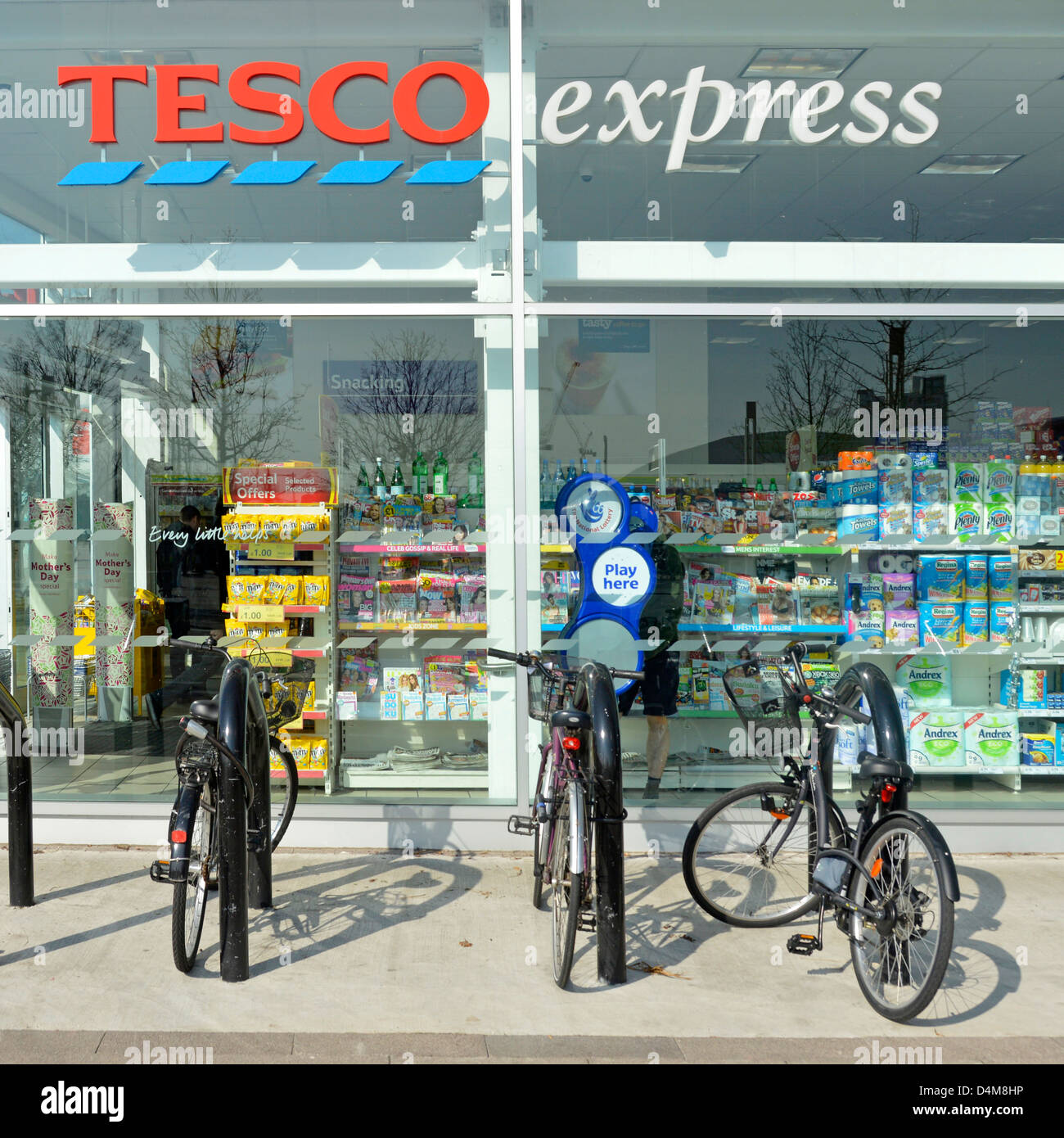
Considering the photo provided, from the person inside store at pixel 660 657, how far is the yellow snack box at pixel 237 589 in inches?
93.6

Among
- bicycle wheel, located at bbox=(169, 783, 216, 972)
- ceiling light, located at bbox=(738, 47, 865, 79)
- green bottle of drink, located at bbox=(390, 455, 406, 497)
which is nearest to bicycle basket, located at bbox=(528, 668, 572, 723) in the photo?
bicycle wheel, located at bbox=(169, 783, 216, 972)

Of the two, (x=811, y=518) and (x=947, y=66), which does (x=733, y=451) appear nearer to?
(x=811, y=518)

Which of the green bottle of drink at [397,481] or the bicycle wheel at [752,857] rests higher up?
the green bottle of drink at [397,481]

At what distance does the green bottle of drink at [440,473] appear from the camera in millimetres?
6156

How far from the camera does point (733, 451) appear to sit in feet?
20.6

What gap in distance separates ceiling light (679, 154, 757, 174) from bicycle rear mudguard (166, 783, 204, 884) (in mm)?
4232

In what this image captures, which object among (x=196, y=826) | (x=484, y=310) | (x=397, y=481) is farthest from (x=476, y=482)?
(x=196, y=826)

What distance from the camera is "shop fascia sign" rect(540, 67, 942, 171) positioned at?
19.2 ft

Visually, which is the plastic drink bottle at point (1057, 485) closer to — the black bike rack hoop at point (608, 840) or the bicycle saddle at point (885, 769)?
the bicycle saddle at point (885, 769)

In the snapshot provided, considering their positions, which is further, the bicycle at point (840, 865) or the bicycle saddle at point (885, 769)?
the bicycle saddle at point (885, 769)

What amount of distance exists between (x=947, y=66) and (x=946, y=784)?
13.7ft

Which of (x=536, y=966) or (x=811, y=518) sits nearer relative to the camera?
(x=536, y=966)

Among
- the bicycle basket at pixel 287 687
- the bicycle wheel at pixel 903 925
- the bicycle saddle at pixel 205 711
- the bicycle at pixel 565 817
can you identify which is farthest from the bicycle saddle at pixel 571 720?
the bicycle basket at pixel 287 687

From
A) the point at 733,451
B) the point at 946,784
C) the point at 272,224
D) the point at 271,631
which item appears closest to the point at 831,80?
the point at 733,451
